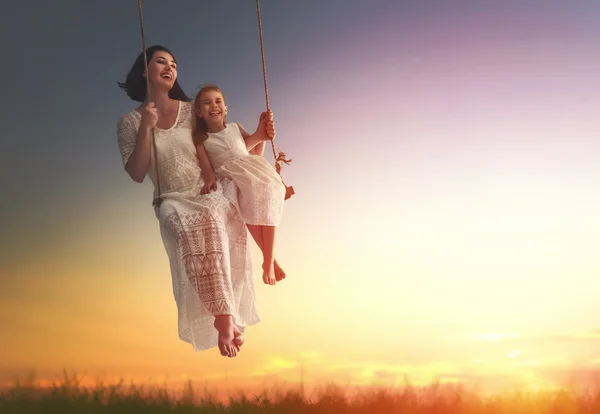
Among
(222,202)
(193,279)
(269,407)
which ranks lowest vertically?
(269,407)

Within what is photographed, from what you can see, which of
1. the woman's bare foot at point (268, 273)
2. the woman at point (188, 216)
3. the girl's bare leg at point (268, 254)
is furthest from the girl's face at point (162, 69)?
the woman's bare foot at point (268, 273)

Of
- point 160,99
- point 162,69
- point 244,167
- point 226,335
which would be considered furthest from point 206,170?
point 226,335

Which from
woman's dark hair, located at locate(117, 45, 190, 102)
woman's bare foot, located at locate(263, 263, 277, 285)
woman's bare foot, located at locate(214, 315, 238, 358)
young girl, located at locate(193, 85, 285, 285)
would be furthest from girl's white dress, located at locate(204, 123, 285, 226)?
woman's bare foot, located at locate(214, 315, 238, 358)

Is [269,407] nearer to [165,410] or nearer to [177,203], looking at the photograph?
[165,410]

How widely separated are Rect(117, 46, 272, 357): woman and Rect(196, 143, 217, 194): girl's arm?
2cm

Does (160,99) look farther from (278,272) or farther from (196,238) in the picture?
(278,272)

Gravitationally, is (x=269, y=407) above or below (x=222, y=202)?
below

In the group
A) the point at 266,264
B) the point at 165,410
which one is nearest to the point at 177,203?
the point at 266,264

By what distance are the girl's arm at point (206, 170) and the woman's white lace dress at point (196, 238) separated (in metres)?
0.02

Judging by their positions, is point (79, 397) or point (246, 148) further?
point (79, 397)

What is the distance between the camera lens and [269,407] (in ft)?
17.9

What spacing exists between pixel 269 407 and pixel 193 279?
4.92 ft

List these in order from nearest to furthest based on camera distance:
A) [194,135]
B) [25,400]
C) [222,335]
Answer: [222,335]
[194,135]
[25,400]

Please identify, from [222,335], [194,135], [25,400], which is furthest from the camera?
[25,400]
